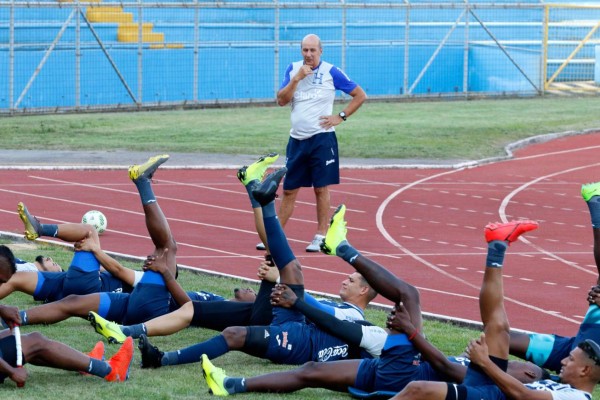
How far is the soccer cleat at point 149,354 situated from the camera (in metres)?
8.83

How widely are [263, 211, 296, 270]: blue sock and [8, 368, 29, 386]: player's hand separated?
2063 millimetres

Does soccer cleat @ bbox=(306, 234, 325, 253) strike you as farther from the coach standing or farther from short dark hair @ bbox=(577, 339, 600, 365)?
short dark hair @ bbox=(577, 339, 600, 365)

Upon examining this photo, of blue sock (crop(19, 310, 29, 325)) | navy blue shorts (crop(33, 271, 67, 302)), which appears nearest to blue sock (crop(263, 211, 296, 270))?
blue sock (crop(19, 310, 29, 325))

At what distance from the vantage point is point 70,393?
26.4 ft

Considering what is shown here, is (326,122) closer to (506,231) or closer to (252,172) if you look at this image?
(252,172)

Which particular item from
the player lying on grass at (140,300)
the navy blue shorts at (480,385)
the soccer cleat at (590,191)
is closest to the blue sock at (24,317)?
the player lying on grass at (140,300)

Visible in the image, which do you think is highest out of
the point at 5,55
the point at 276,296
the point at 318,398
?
the point at 5,55

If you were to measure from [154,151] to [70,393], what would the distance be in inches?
630

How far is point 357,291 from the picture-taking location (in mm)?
9797

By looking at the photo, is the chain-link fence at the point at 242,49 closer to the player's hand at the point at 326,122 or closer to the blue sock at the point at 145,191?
the player's hand at the point at 326,122

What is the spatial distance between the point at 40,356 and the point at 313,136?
7.03m

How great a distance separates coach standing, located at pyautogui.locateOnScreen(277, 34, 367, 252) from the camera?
14781 millimetres

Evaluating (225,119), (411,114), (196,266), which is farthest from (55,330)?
(411,114)

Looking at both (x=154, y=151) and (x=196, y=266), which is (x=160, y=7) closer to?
(x=154, y=151)
